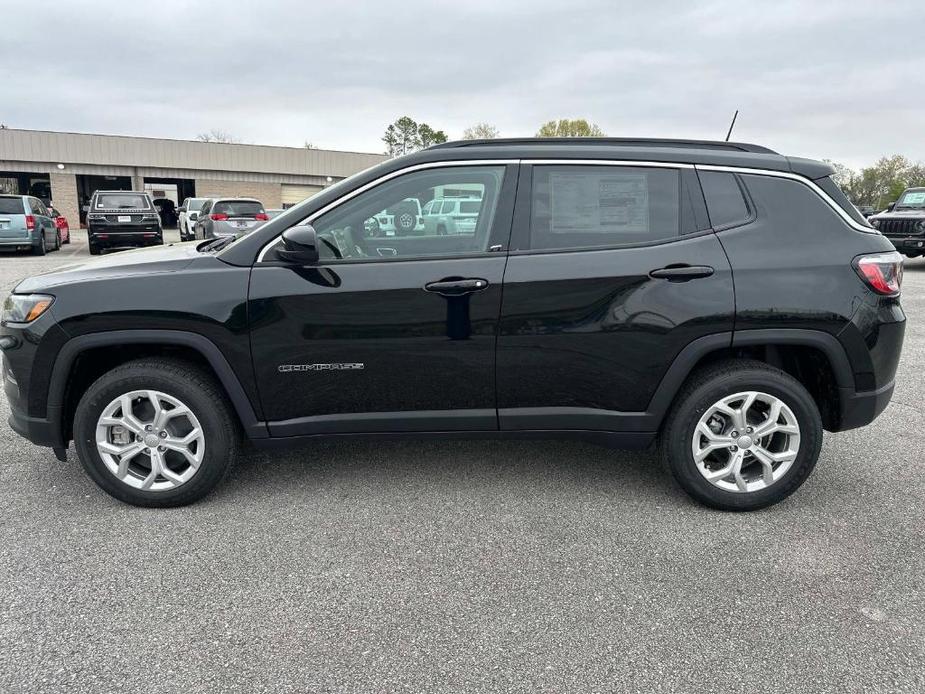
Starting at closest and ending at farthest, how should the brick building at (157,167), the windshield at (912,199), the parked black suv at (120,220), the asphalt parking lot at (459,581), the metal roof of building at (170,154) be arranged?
the asphalt parking lot at (459,581) → the windshield at (912,199) → the parked black suv at (120,220) → the metal roof of building at (170,154) → the brick building at (157,167)

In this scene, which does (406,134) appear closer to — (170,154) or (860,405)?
(170,154)

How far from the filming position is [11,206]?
55.6 ft

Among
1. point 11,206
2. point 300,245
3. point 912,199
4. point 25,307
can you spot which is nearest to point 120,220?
point 11,206

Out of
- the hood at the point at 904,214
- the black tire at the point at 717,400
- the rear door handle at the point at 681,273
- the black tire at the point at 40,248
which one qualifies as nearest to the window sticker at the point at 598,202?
the rear door handle at the point at 681,273

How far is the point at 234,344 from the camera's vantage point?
10.7 ft

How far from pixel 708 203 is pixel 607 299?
2.39 feet

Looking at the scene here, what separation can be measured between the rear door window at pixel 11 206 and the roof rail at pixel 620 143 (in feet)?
57.4

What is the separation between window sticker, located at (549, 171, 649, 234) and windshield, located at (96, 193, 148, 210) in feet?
60.7

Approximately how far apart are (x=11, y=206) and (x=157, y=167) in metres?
24.1

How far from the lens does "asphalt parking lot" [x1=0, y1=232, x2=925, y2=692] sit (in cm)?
229

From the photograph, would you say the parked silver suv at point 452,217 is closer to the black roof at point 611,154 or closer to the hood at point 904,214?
the black roof at point 611,154

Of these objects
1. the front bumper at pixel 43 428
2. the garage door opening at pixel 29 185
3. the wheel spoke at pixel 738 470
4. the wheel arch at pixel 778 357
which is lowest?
the wheel spoke at pixel 738 470

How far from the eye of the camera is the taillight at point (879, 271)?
3.25 metres

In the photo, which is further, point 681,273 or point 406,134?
point 406,134
